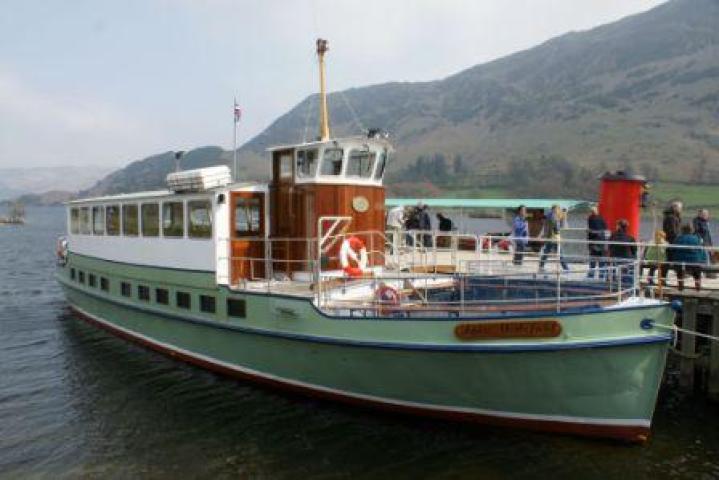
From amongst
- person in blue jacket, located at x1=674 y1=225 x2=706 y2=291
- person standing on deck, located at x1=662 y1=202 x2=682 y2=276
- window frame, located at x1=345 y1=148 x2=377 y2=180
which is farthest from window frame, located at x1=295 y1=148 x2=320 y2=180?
→ person standing on deck, located at x1=662 y1=202 x2=682 y2=276

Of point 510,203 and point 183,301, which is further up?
point 510,203

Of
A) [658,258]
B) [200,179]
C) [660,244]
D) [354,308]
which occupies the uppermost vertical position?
[200,179]

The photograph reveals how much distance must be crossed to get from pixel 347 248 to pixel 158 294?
5.49 metres

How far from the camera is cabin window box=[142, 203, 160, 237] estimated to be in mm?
14656

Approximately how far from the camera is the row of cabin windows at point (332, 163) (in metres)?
12.7

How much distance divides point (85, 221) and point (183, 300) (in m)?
6.46

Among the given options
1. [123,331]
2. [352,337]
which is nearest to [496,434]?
[352,337]

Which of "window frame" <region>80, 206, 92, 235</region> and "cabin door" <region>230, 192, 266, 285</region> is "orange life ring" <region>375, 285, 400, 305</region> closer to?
"cabin door" <region>230, 192, 266, 285</region>

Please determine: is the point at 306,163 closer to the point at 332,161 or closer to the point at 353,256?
the point at 332,161

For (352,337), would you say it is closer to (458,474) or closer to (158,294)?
(458,474)

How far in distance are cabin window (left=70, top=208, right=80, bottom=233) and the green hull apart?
7.77 m

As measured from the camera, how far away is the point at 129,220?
52.0 feet

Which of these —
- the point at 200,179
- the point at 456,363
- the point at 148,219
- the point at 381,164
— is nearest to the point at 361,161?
the point at 381,164

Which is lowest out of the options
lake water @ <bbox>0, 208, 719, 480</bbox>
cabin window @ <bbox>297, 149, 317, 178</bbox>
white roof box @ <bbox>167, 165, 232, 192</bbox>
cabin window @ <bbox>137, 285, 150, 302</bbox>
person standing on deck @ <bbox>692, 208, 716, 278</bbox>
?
lake water @ <bbox>0, 208, 719, 480</bbox>
